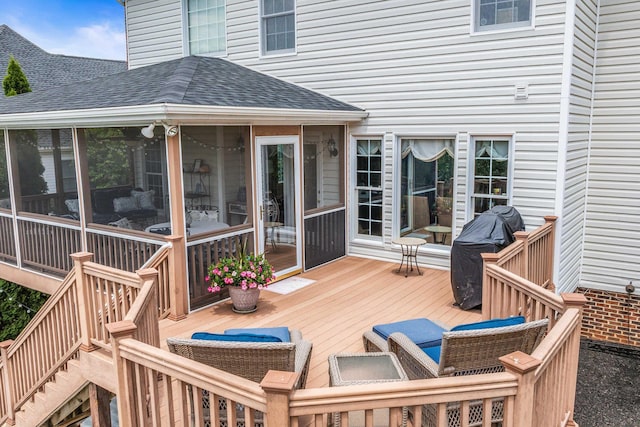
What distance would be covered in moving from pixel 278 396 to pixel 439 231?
21.2 feet

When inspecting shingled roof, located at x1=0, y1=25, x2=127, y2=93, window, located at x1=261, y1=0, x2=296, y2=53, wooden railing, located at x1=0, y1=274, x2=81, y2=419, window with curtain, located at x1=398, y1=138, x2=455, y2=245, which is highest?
shingled roof, located at x1=0, y1=25, x2=127, y2=93

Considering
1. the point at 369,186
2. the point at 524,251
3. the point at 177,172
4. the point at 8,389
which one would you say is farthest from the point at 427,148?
the point at 8,389

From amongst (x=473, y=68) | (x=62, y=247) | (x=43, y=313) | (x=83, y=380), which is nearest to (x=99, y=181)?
(x=62, y=247)

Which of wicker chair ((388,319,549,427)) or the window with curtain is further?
the window with curtain

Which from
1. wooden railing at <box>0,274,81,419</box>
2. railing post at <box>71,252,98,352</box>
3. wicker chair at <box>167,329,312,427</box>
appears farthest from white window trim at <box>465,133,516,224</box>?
wooden railing at <box>0,274,81,419</box>

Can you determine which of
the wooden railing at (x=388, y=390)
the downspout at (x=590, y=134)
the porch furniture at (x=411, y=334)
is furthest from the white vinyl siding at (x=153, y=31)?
the wooden railing at (x=388, y=390)

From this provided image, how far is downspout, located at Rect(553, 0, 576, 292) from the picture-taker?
22.5ft

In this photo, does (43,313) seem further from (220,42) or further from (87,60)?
(87,60)

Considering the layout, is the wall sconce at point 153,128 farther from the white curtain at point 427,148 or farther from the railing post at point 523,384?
the railing post at point 523,384

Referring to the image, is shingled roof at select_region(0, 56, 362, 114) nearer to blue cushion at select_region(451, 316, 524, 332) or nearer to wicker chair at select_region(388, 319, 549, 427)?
blue cushion at select_region(451, 316, 524, 332)

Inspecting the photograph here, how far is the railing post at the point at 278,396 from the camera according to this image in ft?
7.72

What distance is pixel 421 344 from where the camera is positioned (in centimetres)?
440

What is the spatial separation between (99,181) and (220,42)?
4.90 m

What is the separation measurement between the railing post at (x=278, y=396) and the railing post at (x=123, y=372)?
4.35ft
